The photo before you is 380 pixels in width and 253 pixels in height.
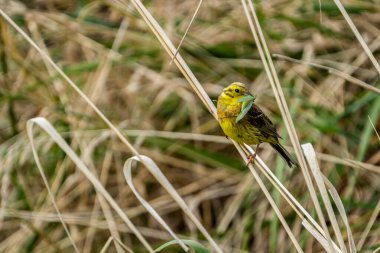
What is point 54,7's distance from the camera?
4113mm

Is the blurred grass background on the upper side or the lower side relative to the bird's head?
lower

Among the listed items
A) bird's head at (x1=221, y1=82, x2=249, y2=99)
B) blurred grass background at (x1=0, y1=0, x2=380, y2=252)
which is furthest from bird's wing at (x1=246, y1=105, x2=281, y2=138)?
blurred grass background at (x1=0, y1=0, x2=380, y2=252)

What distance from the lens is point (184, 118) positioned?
334 centimetres

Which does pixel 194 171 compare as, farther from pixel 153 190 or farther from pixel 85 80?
pixel 85 80

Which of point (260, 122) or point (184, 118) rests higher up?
point (260, 122)

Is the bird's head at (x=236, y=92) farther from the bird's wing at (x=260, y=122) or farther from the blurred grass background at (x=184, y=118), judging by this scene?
the blurred grass background at (x=184, y=118)

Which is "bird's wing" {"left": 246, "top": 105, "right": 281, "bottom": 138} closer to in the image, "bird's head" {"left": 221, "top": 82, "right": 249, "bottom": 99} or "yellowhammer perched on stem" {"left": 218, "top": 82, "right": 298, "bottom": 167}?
"yellowhammer perched on stem" {"left": 218, "top": 82, "right": 298, "bottom": 167}

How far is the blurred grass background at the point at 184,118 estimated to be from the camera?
288cm

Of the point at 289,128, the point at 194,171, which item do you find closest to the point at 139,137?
the point at 194,171

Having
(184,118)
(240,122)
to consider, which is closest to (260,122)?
(240,122)

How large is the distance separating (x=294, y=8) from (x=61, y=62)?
124 cm

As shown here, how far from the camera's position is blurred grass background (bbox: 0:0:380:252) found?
9.46 feet

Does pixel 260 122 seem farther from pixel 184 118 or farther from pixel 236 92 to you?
pixel 184 118

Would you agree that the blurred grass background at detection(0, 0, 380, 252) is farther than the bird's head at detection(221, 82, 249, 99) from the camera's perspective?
Yes
